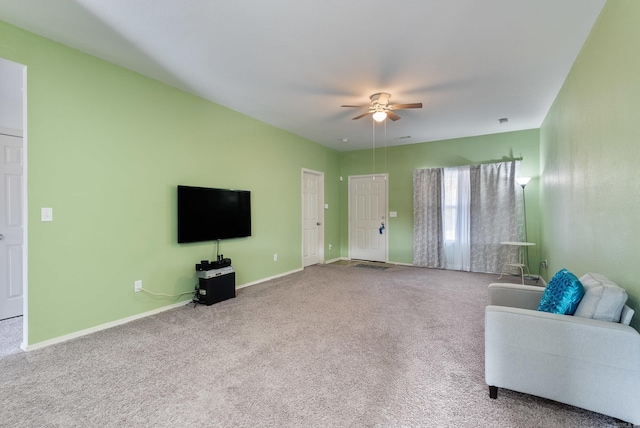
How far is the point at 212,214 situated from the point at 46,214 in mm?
1652

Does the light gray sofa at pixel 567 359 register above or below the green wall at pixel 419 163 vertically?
below

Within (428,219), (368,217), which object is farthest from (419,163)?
(368,217)

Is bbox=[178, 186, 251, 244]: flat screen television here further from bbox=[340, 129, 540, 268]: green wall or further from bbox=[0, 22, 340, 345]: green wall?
bbox=[340, 129, 540, 268]: green wall

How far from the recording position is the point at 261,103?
402cm

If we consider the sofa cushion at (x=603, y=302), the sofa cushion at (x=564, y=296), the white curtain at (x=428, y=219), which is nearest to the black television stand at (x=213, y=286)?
the sofa cushion at (x=564, y=296)

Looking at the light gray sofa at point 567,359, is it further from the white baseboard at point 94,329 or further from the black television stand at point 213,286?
the white baseboard at point 94,329

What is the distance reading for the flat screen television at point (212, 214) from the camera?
3553mm

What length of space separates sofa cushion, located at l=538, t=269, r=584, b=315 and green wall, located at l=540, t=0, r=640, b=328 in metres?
0.27

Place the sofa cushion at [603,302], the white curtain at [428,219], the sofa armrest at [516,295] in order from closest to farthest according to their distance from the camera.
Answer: the sofa cushion at [603,302] → the sofa armrest at [516,295] → the white curtain at [428,219]

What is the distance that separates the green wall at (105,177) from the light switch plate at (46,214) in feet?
0.11

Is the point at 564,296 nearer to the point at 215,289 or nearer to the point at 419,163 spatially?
the point at 215,289

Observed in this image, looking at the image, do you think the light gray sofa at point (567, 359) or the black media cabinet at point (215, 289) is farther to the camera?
the black media cabinet at point (215, 289)

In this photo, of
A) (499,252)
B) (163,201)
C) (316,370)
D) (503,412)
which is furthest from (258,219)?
(499,252)

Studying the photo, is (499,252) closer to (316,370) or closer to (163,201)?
(316,370)
